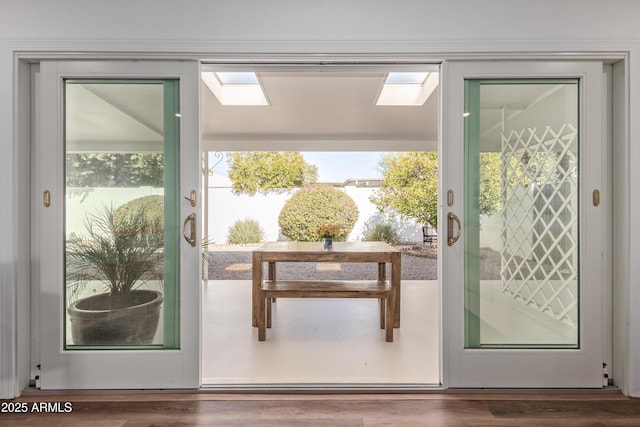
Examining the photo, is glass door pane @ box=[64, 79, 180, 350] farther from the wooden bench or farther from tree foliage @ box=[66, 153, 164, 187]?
the wooden bench

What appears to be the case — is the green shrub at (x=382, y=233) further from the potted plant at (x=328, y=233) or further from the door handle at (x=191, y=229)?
the door handle at (x=191, y=229)

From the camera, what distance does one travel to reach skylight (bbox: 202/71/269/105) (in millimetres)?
4113

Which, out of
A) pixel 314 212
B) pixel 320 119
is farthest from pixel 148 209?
pixel 314 212

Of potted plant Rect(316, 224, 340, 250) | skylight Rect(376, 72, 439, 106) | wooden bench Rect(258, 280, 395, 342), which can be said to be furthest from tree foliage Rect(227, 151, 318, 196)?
wooden bench Rect(258, 280, 395, 342)

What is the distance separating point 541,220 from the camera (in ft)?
7.34

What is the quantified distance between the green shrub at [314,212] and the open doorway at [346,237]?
16cm

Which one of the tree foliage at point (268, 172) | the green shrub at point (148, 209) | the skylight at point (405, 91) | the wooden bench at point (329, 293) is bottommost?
the wooden bench at point (329, 293)

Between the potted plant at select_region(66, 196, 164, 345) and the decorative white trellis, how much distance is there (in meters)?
2.11

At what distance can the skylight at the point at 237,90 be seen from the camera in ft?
13.5

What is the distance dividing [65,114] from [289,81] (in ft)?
6.74

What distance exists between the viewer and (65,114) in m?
2.18

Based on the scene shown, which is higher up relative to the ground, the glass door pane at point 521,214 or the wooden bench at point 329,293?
the glass door pane at point 521,214

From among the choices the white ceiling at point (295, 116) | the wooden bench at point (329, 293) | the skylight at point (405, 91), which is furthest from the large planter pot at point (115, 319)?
the skylight at point (405, 91)

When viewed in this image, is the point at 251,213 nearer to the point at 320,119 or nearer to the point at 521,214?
the point at 320,119
